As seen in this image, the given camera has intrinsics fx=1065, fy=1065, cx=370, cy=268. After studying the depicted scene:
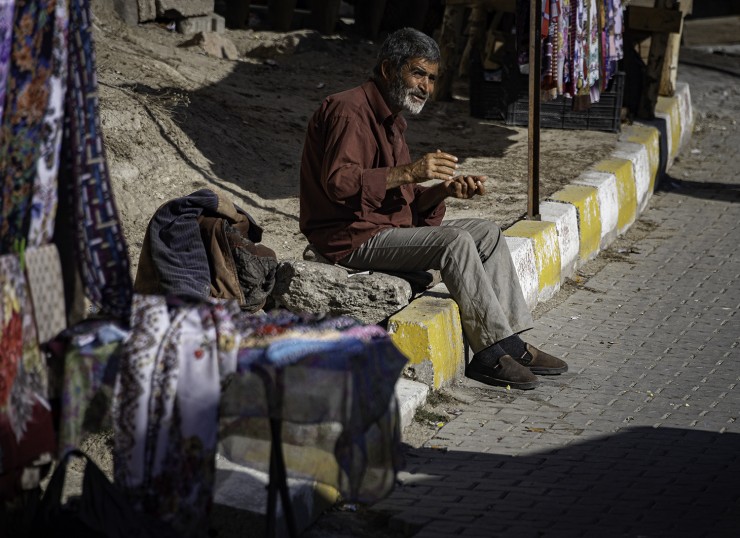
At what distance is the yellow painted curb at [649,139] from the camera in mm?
9577

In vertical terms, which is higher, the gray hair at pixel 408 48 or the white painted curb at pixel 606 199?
the gray hair at pixel 408 48

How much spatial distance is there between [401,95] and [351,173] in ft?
1.71

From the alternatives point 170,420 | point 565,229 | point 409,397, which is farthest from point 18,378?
point 565,229

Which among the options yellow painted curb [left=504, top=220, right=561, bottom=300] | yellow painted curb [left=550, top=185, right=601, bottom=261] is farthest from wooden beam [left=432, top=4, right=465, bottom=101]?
yellow painted curb [left=504, top=220, right=561, bottom=300]

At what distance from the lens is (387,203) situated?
5375 mm

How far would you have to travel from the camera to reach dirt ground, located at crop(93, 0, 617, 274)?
727cm

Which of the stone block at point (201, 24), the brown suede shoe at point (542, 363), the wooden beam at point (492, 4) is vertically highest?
the wooden beam at point (492, 4)

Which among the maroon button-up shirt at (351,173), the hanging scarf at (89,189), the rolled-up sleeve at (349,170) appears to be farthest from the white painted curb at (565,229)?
the hanging scarf at (89,189)

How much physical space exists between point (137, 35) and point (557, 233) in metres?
5.38

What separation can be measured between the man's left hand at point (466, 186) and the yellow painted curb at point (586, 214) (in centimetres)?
233

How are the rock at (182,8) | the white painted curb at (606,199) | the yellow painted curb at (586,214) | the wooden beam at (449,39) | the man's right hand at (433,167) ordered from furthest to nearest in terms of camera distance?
the rock at (182,8) < the wooden beam at (449,39) < the white painted curb at (606,199) < the yellow painted curb at (586,214) < the man's right hand at (433,167)

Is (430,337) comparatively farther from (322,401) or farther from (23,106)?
(23,106)

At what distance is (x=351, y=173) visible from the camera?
500 centimetres

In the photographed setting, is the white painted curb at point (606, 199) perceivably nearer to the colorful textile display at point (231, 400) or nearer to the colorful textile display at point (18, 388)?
the colorful textile display at point (231, 400)
